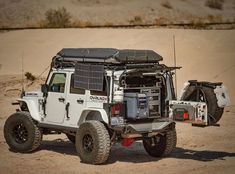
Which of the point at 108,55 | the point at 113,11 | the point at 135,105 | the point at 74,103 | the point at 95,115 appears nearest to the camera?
the point at 135,105

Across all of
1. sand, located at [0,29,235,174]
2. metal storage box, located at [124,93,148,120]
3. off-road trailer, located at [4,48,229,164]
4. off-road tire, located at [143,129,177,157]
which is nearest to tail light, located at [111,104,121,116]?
off-road trailer, located at [4,48,229,164]

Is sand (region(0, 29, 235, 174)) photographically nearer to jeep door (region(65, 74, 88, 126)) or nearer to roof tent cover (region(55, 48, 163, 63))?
jeep door (region(65, 74, 88, 126))

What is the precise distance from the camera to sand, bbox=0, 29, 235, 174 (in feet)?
40.8

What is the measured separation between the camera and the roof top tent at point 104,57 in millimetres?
12365

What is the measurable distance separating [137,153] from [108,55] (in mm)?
3002

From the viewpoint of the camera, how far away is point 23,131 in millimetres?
13984

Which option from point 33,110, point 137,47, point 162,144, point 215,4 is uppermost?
point 215,4

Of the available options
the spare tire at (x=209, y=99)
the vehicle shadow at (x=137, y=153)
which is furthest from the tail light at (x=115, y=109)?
the spare tire at (x=209, y=99)

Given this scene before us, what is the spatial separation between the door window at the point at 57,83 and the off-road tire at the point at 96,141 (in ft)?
3.90

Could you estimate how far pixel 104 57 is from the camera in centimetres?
1240

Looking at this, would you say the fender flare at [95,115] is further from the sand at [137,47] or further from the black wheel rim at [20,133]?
the black wheel rim at [20,133]

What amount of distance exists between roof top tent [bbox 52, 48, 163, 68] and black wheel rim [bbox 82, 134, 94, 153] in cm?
151

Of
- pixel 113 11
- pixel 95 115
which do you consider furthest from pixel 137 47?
pixel 113 11

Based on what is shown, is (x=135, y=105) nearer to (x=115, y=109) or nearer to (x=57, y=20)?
(x=115, y=109)
